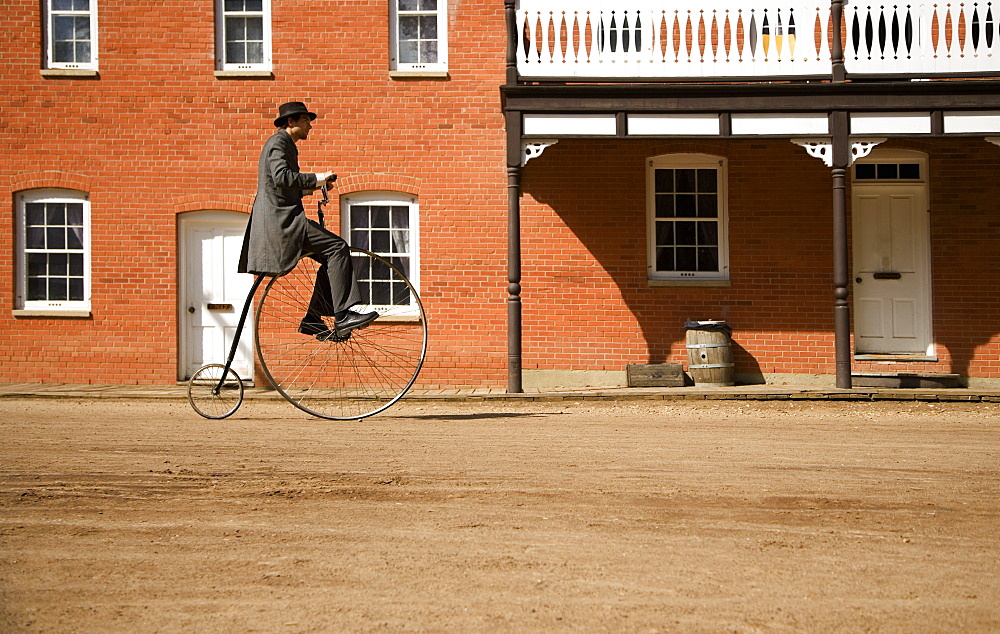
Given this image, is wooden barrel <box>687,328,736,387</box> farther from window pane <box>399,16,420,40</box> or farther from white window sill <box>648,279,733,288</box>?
window pane <box>399,16,420,40</box>

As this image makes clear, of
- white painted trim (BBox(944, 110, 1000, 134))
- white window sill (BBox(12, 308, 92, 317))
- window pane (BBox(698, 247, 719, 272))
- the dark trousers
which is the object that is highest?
white painted trim (BBox(944, 110, 1000, 134))

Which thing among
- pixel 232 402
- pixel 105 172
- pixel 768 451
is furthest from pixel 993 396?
pixel 105 172

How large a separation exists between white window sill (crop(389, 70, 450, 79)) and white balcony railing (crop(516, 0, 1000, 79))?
4.43 feet

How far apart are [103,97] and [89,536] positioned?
10.0m

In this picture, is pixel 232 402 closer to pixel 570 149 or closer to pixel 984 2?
pixel 570 149

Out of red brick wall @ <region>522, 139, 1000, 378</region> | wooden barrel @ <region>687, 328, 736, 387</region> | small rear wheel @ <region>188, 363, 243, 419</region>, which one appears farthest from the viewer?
red brick wall @ <region>522, 139, 1000, 378</region>

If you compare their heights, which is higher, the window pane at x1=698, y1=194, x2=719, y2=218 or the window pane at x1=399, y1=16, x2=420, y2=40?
the window pane at x1=399, y1=16, x2=420, y2=40

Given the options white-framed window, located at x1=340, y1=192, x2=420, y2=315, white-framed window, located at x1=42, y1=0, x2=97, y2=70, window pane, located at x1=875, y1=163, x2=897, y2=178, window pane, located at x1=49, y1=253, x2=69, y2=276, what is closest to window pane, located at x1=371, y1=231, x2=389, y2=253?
white-framed window, located at x1=340, y1=192, x2=420, y2=315

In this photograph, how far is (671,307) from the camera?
13625 millimetres

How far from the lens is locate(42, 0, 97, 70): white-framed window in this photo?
13.8 meters

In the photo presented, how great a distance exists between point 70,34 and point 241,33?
2.21m

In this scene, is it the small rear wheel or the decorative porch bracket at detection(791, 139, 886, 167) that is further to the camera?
the decorative porch bracket at detection(791, 139, 886, 167)

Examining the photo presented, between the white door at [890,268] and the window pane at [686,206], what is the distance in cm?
210

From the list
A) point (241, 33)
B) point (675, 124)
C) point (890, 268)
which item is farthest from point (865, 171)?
point (241, 33)
